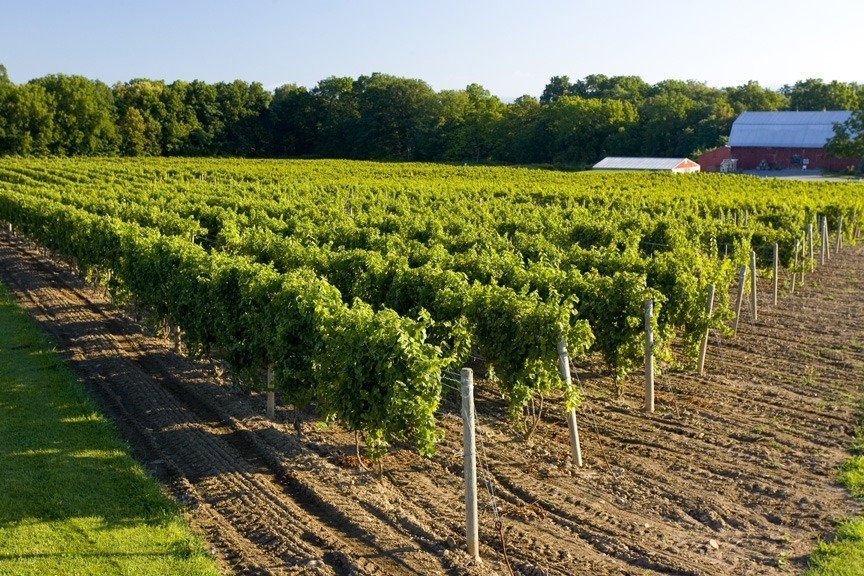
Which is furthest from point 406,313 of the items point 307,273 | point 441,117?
point 441,117

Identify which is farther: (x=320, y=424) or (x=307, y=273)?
(x=307, y=273)

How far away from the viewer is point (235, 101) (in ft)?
357

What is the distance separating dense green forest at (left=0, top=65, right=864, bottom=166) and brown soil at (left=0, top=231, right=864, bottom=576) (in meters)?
80.1

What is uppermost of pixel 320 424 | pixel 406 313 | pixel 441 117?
pixel 441 117

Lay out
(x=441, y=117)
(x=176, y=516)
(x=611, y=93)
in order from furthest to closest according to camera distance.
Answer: (x=611, y=93) → (x=441, y=117) → (x=176, y=516)

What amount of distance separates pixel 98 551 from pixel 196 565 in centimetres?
117

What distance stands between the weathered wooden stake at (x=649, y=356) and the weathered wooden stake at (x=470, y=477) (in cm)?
486

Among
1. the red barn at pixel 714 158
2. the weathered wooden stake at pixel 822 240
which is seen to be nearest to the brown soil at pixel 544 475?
the weathered wooden stake at pixel 822 240

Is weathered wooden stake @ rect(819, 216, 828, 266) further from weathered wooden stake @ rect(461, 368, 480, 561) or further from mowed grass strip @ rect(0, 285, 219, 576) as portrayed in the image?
mowed grass strip @ rect(0, 285, 219, 576)

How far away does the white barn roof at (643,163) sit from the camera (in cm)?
7400

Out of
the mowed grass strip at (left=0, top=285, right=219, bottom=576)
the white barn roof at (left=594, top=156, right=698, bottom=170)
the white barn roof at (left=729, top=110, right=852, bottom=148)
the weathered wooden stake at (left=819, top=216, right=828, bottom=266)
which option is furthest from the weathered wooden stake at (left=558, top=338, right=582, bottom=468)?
the white barn roof at (left=729, top=110, right=852, bottom=148)

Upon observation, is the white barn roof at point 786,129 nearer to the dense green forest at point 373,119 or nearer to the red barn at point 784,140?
the red barn at point 784,140

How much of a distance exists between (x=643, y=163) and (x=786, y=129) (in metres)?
19.6

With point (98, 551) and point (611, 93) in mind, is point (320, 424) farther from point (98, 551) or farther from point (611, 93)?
point (611, 93)
